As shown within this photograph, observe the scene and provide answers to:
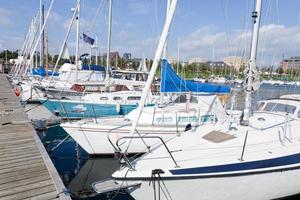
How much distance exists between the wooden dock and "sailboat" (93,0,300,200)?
91cm

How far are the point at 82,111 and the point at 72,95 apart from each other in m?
2.05

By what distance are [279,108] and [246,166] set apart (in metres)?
4.04

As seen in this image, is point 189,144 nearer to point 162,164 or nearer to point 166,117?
point 162,164

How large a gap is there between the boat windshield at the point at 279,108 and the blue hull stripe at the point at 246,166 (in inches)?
105

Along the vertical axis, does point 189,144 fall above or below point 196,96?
below

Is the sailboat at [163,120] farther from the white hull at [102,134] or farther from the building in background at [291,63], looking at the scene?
the building in background at [291,63]

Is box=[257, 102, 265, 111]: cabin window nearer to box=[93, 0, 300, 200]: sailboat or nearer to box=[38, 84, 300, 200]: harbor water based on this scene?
box=[38, 84, 300, 200]: harbor water

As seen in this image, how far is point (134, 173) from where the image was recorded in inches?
234

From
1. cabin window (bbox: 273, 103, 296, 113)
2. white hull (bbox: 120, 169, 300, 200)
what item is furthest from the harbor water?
white hull (bbox: 120, 169, 300, 200)

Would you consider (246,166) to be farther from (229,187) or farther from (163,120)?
(163,120)

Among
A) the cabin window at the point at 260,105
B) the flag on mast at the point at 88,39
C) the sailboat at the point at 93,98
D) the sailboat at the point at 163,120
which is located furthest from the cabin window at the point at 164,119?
the flag on mast at the point at 88,39

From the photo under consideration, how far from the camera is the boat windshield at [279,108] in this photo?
911 centimetres

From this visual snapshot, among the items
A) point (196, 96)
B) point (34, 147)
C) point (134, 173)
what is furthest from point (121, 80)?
point (134, 173)

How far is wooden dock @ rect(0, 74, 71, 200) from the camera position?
558 cm
